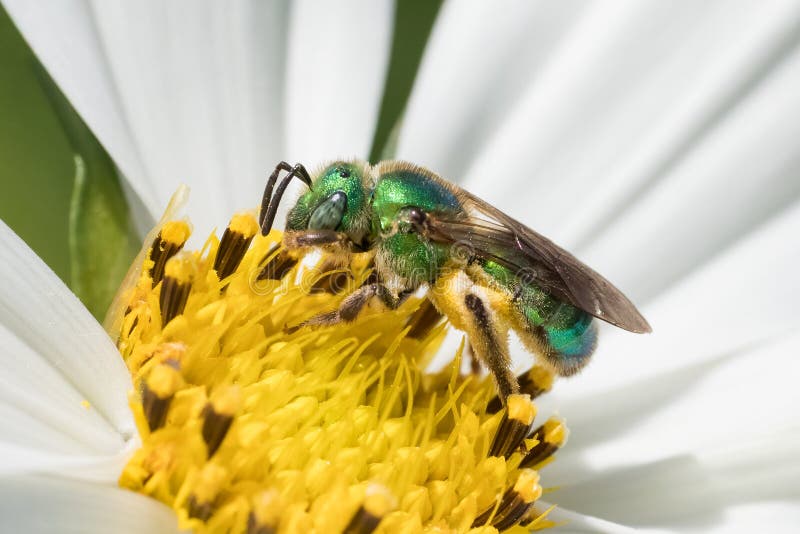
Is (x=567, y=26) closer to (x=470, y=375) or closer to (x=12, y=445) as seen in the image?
(x=470, y=375)

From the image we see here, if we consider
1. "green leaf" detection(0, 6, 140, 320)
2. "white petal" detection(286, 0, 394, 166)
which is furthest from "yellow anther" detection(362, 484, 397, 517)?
"white petal" detection(286, 0, 394, 166)

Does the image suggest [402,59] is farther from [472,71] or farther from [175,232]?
[175,232]

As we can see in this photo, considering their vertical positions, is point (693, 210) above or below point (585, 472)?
above

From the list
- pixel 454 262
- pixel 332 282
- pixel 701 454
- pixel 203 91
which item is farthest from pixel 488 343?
pixel 203 91

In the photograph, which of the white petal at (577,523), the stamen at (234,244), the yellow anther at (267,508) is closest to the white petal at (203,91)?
the stamen at (234,244)

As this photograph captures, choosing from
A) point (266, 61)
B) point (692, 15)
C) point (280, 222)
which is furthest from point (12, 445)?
point (692, 15)
